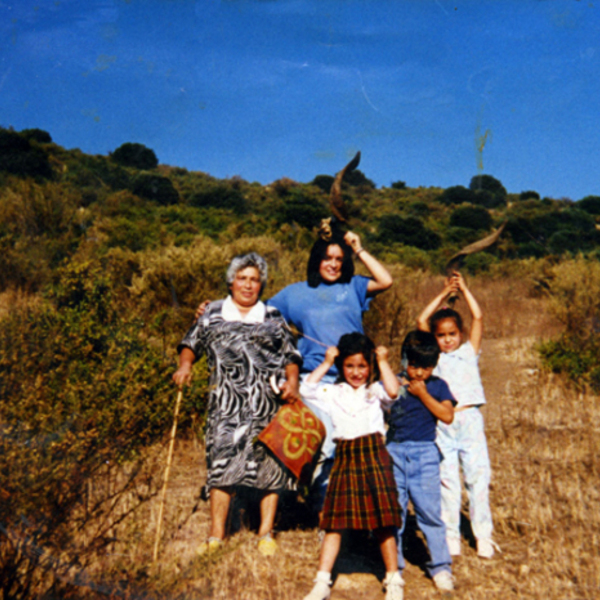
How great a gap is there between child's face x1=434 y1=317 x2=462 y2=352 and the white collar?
3.85 feet

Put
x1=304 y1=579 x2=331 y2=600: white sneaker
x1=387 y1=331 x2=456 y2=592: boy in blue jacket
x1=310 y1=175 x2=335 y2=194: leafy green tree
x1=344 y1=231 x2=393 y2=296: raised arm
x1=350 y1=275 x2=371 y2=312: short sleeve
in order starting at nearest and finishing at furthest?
x1=304 y1=579 x2=331 y2=600: white sneaker
x1=387 y1=331 x2=456 y2=592: boy in blue jacket
x1=344 y1=231 x2=393 y2=296: raised arm
x1=350 y1=275 x2=371 y2=312: short sleeve
x1=310 y1=175 x2=335 y2=194: leafy green tree

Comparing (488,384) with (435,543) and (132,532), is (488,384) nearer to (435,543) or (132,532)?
(435,543)

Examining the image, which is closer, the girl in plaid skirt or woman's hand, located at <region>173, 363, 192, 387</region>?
the girl in plaid skirt

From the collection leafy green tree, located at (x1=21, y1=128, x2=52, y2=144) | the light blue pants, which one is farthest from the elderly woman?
leafy green tree, located at (x1=21, y1=128, x2=52, y2=144)

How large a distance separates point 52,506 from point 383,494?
5.46ft

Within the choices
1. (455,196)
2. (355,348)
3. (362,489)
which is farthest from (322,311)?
(455,196)

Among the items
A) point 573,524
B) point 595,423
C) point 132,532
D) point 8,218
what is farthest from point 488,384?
point 8,218

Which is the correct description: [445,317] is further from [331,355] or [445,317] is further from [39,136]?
[39,136]

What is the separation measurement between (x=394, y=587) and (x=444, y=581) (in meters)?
0.40

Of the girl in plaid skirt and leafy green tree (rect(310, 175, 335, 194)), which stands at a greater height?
leafy green tree (rect(310, 175, 335, 194))

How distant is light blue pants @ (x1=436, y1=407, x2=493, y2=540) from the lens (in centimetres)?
380

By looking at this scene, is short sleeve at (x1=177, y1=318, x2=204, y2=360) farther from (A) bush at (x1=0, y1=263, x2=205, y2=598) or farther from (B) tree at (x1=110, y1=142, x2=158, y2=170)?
(B) tree at (x1=110, y1=142, x2=158, y2=170)

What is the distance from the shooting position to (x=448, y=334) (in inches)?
156

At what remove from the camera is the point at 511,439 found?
6.10 metres
